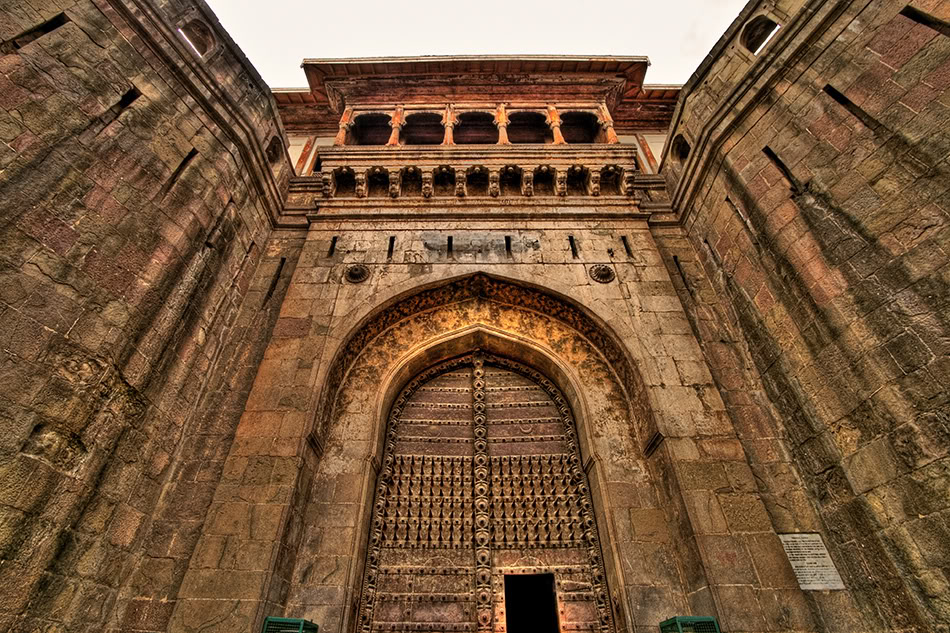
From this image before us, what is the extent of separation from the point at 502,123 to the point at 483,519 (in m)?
7.99

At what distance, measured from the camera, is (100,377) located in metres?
4.01

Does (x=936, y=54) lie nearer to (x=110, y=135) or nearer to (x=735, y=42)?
(x=735, y=42)

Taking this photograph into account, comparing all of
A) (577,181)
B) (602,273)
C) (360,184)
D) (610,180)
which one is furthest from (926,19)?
(360,184)

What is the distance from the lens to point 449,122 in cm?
927

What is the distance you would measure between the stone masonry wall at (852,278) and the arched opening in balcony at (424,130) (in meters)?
6.17

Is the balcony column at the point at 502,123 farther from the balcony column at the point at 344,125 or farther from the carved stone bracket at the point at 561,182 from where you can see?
the balcony column at the point at 344,125

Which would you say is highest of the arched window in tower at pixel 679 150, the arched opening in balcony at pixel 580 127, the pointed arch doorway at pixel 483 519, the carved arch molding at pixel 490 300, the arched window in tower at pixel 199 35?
the arched opening in balcony at pixel 580 127

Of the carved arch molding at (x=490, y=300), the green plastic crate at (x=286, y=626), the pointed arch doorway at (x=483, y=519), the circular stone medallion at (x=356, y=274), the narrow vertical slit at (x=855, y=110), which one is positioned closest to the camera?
the green plastic crate at (x=286, y=626)

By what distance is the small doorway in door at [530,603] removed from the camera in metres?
5.15

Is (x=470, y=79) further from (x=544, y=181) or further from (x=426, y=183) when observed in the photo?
(x=426, y=183)

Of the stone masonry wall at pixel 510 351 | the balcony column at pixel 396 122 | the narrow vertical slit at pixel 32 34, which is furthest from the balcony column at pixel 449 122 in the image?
the narrow vertical slit at pixel 32 34

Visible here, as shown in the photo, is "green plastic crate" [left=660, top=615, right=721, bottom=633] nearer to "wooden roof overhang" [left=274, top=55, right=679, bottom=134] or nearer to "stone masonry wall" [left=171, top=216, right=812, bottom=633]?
"stone masonry wall" [left=171, top=216, right=812, bottom=633]

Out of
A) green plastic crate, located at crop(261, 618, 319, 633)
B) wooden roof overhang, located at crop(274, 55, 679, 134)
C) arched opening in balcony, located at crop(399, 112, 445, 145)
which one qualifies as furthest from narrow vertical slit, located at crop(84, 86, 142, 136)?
arched opening in balcony, located at crop(399, 112, 445, 145)

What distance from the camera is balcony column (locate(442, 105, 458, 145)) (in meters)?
8.82
